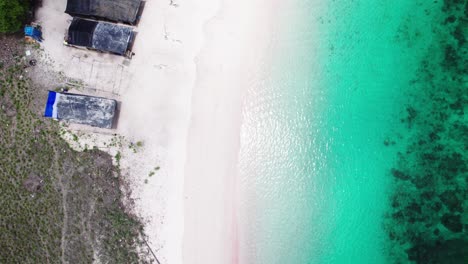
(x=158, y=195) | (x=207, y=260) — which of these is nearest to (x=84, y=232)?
A: (x=158, y=195)

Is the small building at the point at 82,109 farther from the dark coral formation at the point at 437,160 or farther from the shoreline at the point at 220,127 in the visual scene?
the dark coral formation at the point at 437,160

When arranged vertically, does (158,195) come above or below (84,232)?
above

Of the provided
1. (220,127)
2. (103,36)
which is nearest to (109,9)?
(103,36)

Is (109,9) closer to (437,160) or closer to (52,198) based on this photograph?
(52,198)

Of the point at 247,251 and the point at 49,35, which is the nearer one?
the point at 247,251

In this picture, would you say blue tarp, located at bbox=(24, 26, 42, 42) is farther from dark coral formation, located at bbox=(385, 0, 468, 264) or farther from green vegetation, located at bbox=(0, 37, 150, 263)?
dark coral formation, located at bbox=(385, 0, 468, 264)

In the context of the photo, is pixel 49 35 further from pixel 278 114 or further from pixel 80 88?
pixel 278 114

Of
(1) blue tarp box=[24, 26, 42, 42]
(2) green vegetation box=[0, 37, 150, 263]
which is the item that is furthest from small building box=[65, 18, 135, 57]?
(2) green vegetation box=[0, 37, 150, 263]
